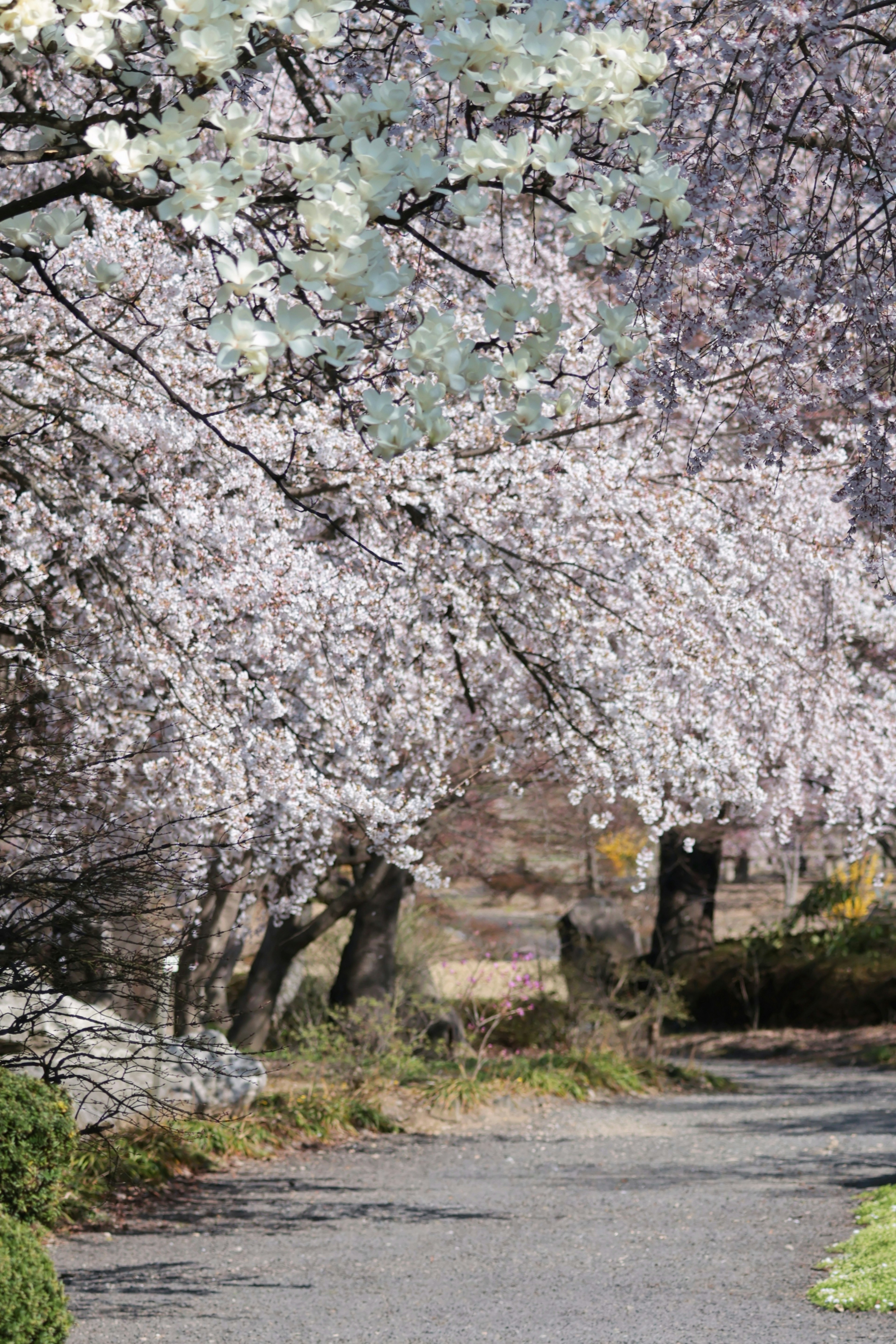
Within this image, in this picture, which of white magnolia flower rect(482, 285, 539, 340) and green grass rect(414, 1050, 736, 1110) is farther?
green grass rect(414, 1050, 736, 1110)

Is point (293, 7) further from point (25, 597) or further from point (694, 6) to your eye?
point (25, 597)

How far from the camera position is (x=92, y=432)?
6.29m

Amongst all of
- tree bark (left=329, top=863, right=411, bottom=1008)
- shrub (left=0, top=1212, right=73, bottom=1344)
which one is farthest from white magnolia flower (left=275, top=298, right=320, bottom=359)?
tree bark (left=329, top=863, right=411, bottom=1008)

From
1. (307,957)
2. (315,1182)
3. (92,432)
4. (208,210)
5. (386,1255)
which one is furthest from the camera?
(307,957)

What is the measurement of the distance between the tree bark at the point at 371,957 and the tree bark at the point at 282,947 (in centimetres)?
99

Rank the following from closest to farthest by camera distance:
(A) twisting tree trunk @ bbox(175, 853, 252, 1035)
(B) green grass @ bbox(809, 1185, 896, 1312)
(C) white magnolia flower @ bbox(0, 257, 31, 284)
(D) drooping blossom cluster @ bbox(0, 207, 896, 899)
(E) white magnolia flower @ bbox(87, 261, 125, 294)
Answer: (E) white magnolia flower @ bbox(87, 261, 125, 294) → (C) white magnolia flower @ bbox(0, 257, 31, 284) → (B) green grass @ bbox(809, 1185, 896, 1312) → (D) drooping blossom cluster @ bbox(0, 207, 896, 899) → (A) twisting tree trunk @ bbox(175, 853, 252, 1035)

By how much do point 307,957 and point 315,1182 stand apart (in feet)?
19.2

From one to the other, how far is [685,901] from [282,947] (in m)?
8.34

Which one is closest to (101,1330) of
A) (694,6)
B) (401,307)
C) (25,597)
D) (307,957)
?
(25,597)

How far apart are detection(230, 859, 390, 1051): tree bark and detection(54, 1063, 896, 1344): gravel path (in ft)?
5.22

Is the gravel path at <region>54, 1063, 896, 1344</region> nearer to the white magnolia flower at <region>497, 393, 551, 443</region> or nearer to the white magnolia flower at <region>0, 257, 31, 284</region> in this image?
the white magnolia flower at <region>497, 393, 551, 443</region>

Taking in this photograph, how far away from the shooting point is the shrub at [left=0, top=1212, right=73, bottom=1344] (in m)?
4.08

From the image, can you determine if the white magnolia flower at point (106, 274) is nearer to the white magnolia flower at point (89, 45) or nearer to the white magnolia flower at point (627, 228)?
the white magnolia flower at point (89, 45)

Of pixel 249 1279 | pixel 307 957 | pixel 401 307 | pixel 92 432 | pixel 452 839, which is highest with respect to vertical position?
pixel 401 307
